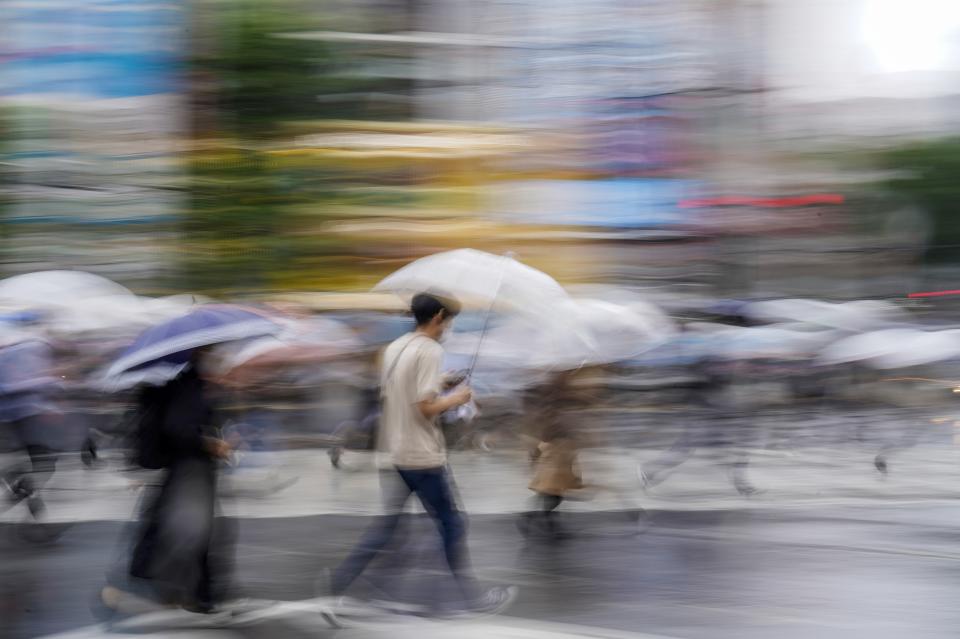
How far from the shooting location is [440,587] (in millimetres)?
7902

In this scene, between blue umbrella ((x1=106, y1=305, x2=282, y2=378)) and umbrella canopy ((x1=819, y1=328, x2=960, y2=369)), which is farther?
umbrella canopy ((x1=819, y1=328, x2=960, y2=369))

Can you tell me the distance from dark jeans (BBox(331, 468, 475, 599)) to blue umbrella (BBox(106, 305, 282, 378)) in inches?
38.8

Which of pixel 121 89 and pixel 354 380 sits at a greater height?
pixel 121 89

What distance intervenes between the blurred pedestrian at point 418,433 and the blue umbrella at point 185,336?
2.18 ft

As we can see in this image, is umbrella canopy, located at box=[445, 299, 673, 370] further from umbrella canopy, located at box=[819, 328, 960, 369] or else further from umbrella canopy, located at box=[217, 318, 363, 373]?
umbrella canopy, located at box=[819, 328, 960, 369]

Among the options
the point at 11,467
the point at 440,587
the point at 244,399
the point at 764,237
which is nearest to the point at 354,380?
the point at 244,399

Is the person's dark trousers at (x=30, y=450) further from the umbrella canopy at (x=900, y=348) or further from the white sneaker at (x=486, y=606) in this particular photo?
the umbrella canopy at (x=900, y=348)

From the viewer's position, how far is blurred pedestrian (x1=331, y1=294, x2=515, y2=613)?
6.61 m

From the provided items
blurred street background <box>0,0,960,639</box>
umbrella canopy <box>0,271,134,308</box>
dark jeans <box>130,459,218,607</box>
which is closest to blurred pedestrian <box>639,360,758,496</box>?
blurred street background <box>0,0,960,639</box>

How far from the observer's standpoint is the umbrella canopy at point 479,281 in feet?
23.5

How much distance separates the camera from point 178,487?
657cm

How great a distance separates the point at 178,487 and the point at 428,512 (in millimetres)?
1187

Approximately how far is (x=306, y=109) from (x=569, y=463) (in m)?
18.0

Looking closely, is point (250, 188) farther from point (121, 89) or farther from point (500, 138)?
point (500, 138)
